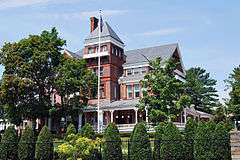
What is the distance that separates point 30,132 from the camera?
2467 centimetres

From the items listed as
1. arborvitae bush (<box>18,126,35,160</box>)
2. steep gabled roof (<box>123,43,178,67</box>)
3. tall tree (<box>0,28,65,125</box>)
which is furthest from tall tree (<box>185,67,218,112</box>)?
arborvitae bush (<box>18,126,35,160</box>)

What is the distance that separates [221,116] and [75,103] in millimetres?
19473

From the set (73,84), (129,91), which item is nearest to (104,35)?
(129,91)

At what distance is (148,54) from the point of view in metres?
49.9

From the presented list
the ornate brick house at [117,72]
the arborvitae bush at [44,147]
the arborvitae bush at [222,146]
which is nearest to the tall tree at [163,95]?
the ornate brick house at [117,72]

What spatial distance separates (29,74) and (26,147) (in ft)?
56.9

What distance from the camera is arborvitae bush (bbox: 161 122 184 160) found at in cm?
1973

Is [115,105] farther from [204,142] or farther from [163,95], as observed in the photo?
[204,142]

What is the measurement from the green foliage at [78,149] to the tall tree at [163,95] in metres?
11.6

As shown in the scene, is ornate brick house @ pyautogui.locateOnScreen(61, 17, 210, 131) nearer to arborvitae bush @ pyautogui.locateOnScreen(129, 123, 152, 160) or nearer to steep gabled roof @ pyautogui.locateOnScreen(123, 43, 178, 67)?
steep gabled roof @ pyautogui.locateOnScreen(123, 43, 178, 67)

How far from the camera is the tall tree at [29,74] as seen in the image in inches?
1522

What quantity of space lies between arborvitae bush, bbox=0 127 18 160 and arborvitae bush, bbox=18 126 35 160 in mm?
506

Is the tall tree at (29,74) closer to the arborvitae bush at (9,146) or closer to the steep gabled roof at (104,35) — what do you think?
the steep gabled roof at (104,35)

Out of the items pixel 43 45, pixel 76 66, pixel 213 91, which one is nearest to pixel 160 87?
pixel 76 66
